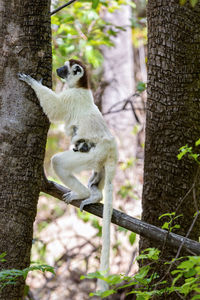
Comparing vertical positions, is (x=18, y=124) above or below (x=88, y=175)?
above

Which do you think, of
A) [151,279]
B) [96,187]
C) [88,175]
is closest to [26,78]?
[96,187]

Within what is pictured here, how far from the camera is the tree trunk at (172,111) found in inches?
146

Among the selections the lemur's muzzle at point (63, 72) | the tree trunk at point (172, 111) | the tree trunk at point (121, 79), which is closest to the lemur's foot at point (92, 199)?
the tree trunk at point (172, 111)

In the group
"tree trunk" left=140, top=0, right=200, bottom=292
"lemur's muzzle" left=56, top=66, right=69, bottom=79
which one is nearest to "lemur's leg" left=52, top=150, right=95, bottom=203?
"tree trunk" left=140, top=0, right=200, bottom=292

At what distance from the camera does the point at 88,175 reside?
26.2ft

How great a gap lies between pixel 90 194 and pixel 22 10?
6.17 feet

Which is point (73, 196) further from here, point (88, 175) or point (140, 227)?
point (88, 175)

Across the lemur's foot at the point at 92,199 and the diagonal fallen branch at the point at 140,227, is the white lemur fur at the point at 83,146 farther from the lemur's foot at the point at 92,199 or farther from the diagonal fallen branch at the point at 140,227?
the diagonal fallen branch at the point at 140,227

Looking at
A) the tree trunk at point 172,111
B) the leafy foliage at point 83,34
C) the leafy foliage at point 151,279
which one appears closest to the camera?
the leafy foliage at point 151,279

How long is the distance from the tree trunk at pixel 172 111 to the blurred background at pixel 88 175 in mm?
1246

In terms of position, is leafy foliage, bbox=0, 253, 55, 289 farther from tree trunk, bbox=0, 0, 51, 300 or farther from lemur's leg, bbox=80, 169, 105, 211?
lemur's leg, bbox=80, 169, 105, 211

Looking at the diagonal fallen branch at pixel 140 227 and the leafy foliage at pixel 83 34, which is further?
the leafy foliage at pixel 83 34

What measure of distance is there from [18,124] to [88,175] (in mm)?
5016

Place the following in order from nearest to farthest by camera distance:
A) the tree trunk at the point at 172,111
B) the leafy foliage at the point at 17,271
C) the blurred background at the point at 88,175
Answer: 1. the leafy foliage at the point at 17,271
2. the tree trunk at the point at 172,111
3. the blurred background at the point at 88,175
